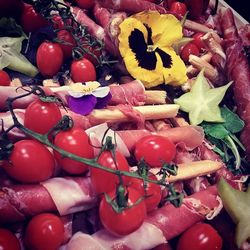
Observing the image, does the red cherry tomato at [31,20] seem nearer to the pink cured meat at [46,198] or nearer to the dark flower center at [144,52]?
the dark flower center at [144,52]

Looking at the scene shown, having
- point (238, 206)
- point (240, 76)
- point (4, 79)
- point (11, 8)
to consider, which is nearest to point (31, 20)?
point (11, 8)

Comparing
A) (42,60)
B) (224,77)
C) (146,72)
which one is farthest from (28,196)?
(224,77)

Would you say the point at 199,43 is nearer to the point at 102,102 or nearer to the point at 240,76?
the point at 240,76

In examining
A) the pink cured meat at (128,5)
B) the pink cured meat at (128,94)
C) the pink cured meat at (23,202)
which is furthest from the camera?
the pink cured meat at (128,5)

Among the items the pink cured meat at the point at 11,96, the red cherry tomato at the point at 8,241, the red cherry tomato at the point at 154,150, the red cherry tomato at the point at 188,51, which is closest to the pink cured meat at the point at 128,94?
the red cherry tomato at the point at 154,150

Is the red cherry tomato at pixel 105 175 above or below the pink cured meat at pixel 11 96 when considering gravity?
above

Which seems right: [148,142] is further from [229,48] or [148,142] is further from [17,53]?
[229,48]
